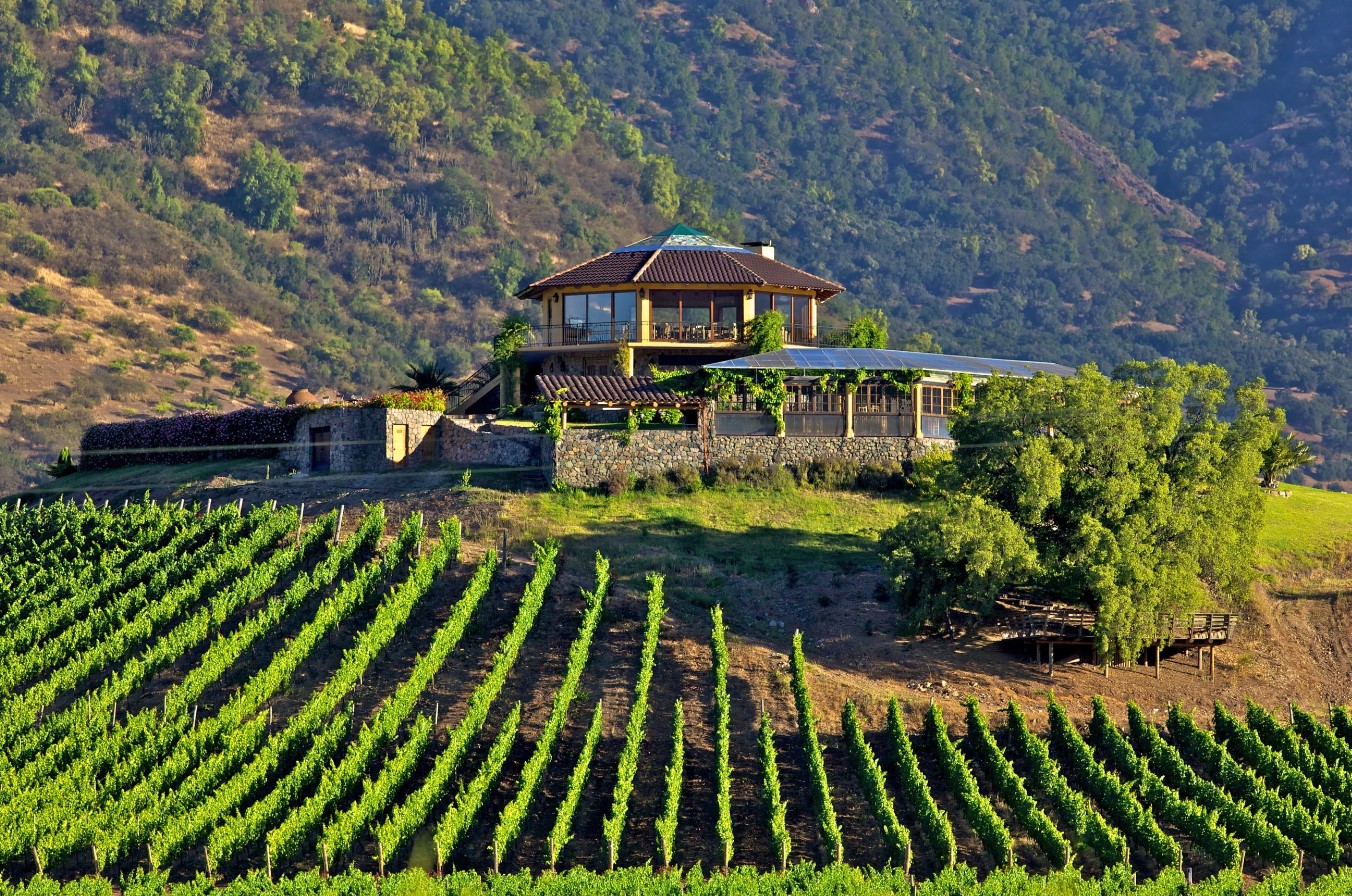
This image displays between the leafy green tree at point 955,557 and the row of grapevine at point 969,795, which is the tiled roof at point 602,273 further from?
the row of grapevine at point 969,795

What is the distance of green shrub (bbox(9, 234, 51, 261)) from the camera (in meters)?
134

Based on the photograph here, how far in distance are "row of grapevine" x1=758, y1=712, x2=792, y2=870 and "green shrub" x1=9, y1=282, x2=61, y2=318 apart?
95339 mm

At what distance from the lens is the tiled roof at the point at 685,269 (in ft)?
209

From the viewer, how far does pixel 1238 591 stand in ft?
164

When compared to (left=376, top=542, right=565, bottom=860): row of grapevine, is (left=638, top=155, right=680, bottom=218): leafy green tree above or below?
above

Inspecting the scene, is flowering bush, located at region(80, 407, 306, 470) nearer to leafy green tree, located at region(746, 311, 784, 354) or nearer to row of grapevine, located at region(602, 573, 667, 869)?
leafy green tree, located at region(746, 311, 784, 354)

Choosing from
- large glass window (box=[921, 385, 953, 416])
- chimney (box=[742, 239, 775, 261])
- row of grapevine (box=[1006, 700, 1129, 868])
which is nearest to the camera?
row of grapevine (box=[1006, 700, 1129, 868])

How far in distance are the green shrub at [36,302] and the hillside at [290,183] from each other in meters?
0.16

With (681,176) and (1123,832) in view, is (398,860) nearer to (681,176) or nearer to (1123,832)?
(1123,832)

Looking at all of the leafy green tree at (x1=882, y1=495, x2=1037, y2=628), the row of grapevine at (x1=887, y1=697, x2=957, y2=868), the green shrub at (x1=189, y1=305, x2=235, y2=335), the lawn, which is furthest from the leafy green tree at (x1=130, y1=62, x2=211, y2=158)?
the row of grapevine at (x1=887, y1=697, x2=957, y2=868)

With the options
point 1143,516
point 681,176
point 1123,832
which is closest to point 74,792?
point 1123,832

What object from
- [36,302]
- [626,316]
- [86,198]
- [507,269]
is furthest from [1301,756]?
[86,198]

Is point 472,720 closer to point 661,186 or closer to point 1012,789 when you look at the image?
point 1012,789

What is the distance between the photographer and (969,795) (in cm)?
3944
